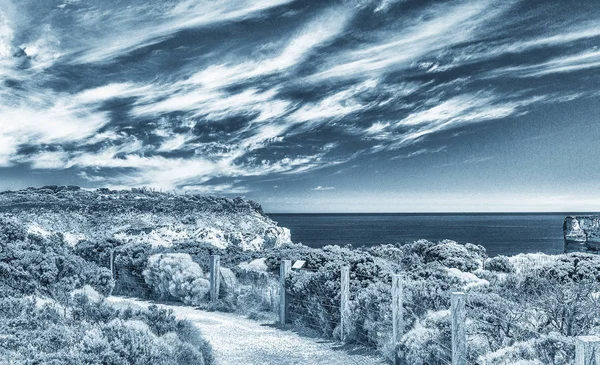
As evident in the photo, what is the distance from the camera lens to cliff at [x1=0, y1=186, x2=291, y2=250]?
4125cm

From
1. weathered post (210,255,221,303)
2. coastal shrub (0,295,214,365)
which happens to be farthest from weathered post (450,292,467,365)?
weathered post (210,255,221,303)

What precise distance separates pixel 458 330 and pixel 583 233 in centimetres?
5324

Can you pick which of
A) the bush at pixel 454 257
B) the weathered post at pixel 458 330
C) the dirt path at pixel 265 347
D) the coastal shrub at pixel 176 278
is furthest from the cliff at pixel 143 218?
the weathered post at pixel 458 330

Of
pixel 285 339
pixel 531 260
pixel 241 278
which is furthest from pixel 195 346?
pixel 531 260

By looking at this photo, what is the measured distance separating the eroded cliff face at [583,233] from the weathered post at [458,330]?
152 ft

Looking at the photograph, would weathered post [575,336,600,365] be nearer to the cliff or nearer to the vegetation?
the vegetation

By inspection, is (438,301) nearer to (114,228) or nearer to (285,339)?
(285,339)

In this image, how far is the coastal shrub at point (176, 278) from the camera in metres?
14.4

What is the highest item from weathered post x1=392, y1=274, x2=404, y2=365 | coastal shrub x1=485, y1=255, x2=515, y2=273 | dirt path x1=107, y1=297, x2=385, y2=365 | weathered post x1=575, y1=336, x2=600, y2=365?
weathered post x1=575, y1=336, x2=600, y2=365

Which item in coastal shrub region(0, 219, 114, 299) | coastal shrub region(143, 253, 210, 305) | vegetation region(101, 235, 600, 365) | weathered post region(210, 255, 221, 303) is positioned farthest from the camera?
coastal shrub region(143, 253, 210, 305)

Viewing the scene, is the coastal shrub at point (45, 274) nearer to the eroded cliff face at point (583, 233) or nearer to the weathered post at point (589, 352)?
the weathered post at point (589, 352)

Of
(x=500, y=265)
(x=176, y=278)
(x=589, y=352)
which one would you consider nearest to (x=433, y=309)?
(x=589, y=352)

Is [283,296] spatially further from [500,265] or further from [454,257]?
[454,257]

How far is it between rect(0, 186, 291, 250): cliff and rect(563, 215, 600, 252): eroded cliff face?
1127 inches
